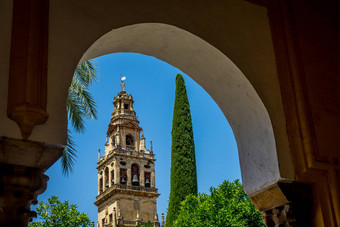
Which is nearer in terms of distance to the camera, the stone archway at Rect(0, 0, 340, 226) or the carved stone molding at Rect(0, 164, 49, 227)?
the carved stone molding at Rect(0, 164, 49, 227)

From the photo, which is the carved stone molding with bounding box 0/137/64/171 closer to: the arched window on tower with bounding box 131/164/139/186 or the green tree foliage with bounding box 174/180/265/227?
the green tree foliage with bounding box 174/180/265/227

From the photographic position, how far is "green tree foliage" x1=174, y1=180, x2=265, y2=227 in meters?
17.3

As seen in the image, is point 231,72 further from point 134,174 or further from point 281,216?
point 134,174

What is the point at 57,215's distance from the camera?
18.9 metres

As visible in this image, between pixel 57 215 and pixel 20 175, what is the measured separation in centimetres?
1714

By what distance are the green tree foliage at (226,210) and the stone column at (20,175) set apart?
1519 cm

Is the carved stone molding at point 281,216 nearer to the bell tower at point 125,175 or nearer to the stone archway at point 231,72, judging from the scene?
the stone archway at point 231,72

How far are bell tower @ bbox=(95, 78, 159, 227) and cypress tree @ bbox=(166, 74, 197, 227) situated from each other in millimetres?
16871

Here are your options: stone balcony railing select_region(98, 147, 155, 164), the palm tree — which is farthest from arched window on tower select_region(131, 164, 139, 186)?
the palm tree

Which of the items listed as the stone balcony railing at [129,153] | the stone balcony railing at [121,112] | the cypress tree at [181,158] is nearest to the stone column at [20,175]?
the cypress tree at [181,158]

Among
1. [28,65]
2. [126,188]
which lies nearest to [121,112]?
[126,188]

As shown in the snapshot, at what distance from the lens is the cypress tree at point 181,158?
2506cm

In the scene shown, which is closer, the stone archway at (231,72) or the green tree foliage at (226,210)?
the stone archway at (231,72)

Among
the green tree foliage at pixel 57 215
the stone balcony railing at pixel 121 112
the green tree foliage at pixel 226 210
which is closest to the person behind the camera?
the green tree foliage at pixel 226 210
